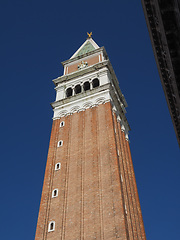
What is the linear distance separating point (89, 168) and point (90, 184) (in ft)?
5.79

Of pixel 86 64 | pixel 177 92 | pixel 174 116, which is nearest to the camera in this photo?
pixel 177 92

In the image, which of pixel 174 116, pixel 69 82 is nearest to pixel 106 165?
pixel 69 82

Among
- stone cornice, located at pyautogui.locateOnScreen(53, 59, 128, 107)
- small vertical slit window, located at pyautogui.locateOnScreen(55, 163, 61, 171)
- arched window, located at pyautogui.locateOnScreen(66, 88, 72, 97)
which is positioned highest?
stone cornice, located at pyautogui.locateOnScreen(53, 59, 128, 107)

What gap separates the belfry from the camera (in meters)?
21.5

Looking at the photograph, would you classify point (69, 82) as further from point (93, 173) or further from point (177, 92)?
point (177, 92)

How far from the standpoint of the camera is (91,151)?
26922mm

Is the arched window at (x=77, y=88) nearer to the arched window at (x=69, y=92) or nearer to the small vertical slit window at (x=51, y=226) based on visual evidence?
the arched window at (x=69, y=92)

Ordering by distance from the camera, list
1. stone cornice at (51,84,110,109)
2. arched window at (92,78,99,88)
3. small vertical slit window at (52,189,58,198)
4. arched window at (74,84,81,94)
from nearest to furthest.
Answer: small vertical slit window at (52,189,58,198), stone cornice at (51,84,110,109), arched window at (92,78,99,88), arched window at (74,84,81,94)

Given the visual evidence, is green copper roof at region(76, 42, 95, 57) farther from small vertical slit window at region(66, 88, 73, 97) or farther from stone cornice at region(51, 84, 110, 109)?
stone cornice at region(51, 84, 110, 109)

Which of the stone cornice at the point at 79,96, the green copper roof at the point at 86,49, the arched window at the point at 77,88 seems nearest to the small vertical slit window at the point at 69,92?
the arched window at the point at 77,88

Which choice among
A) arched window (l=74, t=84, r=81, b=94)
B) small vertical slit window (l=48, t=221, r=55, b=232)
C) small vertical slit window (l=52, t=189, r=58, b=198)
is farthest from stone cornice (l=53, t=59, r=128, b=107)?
small vertical slit window (l=48, t=221, r=55, b=232)

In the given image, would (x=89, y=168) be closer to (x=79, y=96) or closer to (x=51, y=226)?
(x=51, y=226)

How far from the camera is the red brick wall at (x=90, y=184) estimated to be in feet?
69.5

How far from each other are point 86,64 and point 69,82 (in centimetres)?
432
